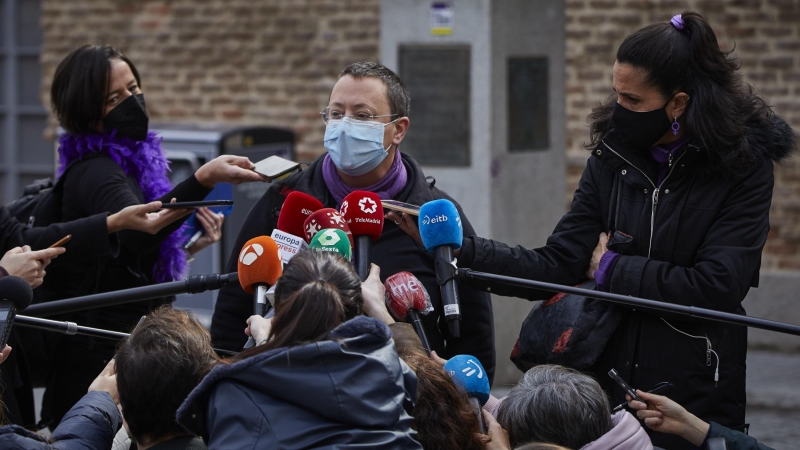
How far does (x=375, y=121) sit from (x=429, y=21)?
151 inches

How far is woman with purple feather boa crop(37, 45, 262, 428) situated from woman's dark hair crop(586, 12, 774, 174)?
1.51 metres

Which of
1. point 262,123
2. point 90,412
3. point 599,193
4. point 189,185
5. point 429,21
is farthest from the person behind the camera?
point 262,123

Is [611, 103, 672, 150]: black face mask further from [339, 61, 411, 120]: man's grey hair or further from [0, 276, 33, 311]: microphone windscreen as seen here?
[0, 276, 33, 311]: microphone windscreen

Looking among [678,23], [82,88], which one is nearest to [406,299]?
[678,23]

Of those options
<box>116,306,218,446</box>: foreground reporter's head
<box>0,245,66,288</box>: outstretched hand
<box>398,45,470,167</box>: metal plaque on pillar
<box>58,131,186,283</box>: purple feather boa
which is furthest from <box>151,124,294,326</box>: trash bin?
<box>116,306,218,446</box>: foreground reporter's head

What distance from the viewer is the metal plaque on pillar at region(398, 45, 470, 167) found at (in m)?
7.01

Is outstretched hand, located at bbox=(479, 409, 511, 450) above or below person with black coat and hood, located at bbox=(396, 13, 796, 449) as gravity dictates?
below

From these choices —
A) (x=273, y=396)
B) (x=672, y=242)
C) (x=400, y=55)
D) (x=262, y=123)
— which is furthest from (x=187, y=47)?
(x=273, y=396)

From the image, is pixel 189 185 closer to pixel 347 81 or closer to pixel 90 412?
pixel 347 81

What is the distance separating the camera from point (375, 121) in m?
3.36

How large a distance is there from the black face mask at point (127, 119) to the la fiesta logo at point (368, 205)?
1.36 meters

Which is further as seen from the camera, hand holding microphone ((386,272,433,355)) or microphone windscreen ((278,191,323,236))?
microphone windscreen ((278,191,323,236))

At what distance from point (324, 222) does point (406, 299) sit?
32 centimetres

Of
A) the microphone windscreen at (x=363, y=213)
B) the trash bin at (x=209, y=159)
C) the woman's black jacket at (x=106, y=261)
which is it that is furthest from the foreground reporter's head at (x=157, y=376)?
the trash bin at (x=209, y=159)
